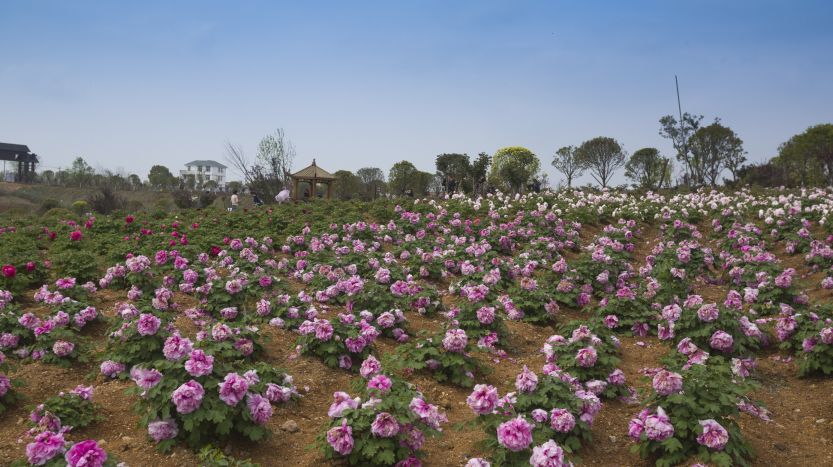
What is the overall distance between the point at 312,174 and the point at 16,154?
6051 cm

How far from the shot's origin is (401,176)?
58.5m

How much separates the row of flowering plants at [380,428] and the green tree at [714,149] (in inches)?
1694

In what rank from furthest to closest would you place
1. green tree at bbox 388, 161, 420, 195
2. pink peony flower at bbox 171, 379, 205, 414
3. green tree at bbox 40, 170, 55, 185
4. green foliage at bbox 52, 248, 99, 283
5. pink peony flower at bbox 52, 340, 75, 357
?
green tree at bbox 40, 170, 55, 185
green tree at bbox 388, 161, 420, 195
green foliage at bbox 52, 248, 99, 283
pink peony flower at bbox 52, 340, 75, 357
pink peony flower at bbox 171, 379, 205, 414

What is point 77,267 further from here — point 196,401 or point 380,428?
point 380,428

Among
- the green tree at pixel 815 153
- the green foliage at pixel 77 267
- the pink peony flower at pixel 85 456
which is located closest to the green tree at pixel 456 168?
the green tree at pixel 815 153

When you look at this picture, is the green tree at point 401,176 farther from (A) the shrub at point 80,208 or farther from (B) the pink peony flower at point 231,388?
(B) the pink peony flower at point 231,388

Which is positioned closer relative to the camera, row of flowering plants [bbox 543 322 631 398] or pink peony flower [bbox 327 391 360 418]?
pink peony flower [bbox 327 391 360 418]

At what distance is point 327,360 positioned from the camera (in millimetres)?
5457

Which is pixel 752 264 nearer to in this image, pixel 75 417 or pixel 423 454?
pixel 423 454

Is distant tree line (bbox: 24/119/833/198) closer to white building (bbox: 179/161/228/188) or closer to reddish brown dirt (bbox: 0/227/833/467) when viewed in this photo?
reddish brown dirt (bbox: 0/227/833/467)

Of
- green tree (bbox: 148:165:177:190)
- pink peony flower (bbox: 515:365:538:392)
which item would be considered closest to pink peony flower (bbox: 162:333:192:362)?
pink peony flower (bbox: 515:365:538:392)

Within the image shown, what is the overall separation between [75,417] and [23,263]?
5.27m

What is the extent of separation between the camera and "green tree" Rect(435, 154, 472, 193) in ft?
113

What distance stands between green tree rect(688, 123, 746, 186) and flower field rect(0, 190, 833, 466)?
113 ft
